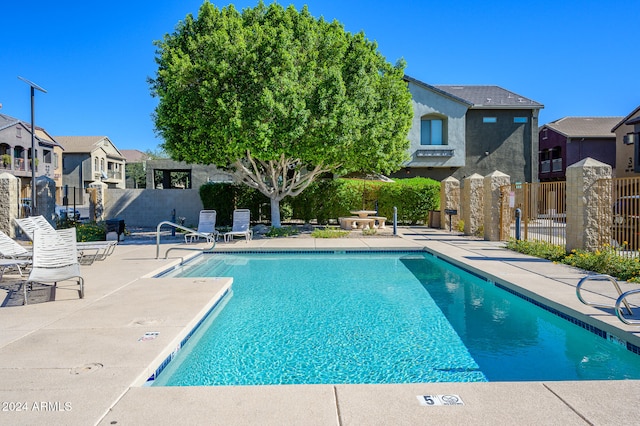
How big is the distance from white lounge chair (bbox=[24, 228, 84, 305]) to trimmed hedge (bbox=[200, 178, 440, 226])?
46.1ft

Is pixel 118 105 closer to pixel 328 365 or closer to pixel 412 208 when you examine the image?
pixel 412 208

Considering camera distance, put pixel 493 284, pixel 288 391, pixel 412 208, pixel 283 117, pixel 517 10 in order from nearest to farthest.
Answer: pixel 288 391, pixel 493 284, pixel 283 117, pixel 517 10, pixel 412 208

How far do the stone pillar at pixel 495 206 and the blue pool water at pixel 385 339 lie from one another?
6.49 metres

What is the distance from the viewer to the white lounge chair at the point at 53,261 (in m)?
6.17

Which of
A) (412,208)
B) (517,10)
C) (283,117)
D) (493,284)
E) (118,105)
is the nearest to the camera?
(493,284)

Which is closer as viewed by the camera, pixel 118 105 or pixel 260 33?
pixel 260 33

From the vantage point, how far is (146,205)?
882 inches

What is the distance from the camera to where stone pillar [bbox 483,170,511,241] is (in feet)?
48.3

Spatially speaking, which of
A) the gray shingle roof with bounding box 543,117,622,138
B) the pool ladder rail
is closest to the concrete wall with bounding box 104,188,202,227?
the pool ladder rail

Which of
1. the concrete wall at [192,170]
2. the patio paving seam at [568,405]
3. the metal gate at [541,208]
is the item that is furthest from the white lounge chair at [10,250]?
the concrete wall at [192,170]

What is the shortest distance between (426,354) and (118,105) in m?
40.4

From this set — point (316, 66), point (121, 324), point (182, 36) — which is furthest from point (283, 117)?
point (121, 324)

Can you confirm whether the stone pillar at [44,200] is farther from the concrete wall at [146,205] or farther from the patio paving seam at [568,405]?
the patio paving seam at [568,405]

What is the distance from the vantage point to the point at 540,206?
46.1 feet
